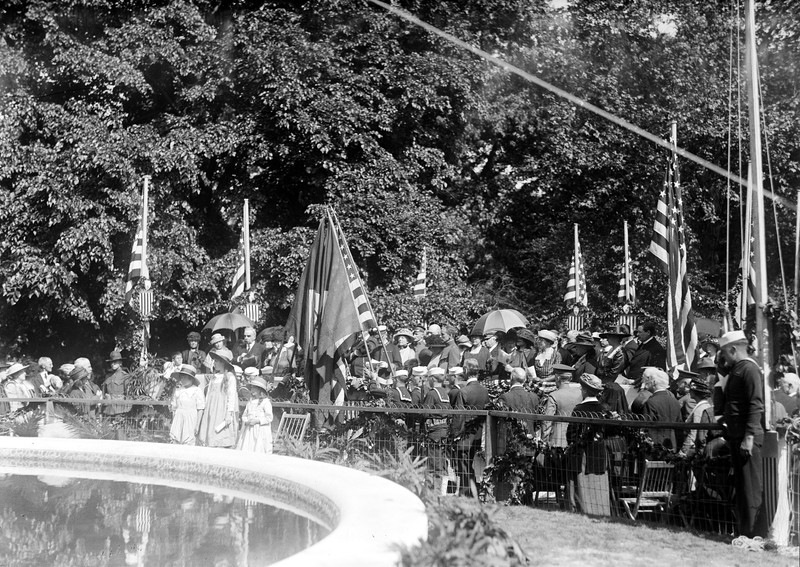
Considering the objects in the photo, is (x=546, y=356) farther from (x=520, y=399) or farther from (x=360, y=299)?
(x=520, y=399)

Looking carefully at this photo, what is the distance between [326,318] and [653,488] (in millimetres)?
5036

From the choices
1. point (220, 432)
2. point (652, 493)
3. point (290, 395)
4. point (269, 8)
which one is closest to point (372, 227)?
point (269, 8)

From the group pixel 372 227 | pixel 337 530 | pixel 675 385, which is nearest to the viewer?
pixel 337 530

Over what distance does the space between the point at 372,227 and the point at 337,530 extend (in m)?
19.9

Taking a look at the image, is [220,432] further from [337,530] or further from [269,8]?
[269,8]

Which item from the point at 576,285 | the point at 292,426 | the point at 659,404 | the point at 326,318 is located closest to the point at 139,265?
the point at 326,318

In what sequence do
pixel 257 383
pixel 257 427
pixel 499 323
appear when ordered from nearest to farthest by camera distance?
pixel 257 427 < pixel 257 383 < pixel 499 323

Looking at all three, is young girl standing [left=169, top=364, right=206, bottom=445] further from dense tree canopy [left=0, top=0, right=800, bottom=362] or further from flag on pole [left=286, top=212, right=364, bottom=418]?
dense tree canopy [left=0, top=0, right=800, bottom=362]

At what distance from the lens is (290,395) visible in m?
15.0

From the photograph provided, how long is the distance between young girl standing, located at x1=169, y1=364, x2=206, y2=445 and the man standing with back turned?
734cm

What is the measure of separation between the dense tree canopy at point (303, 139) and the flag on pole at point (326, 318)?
10993 mm

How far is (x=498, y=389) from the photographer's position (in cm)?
1339

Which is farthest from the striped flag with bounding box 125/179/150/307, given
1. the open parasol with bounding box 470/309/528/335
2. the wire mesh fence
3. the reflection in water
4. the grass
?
the grass

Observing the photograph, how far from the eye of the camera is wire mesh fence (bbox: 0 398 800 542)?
376 inches
